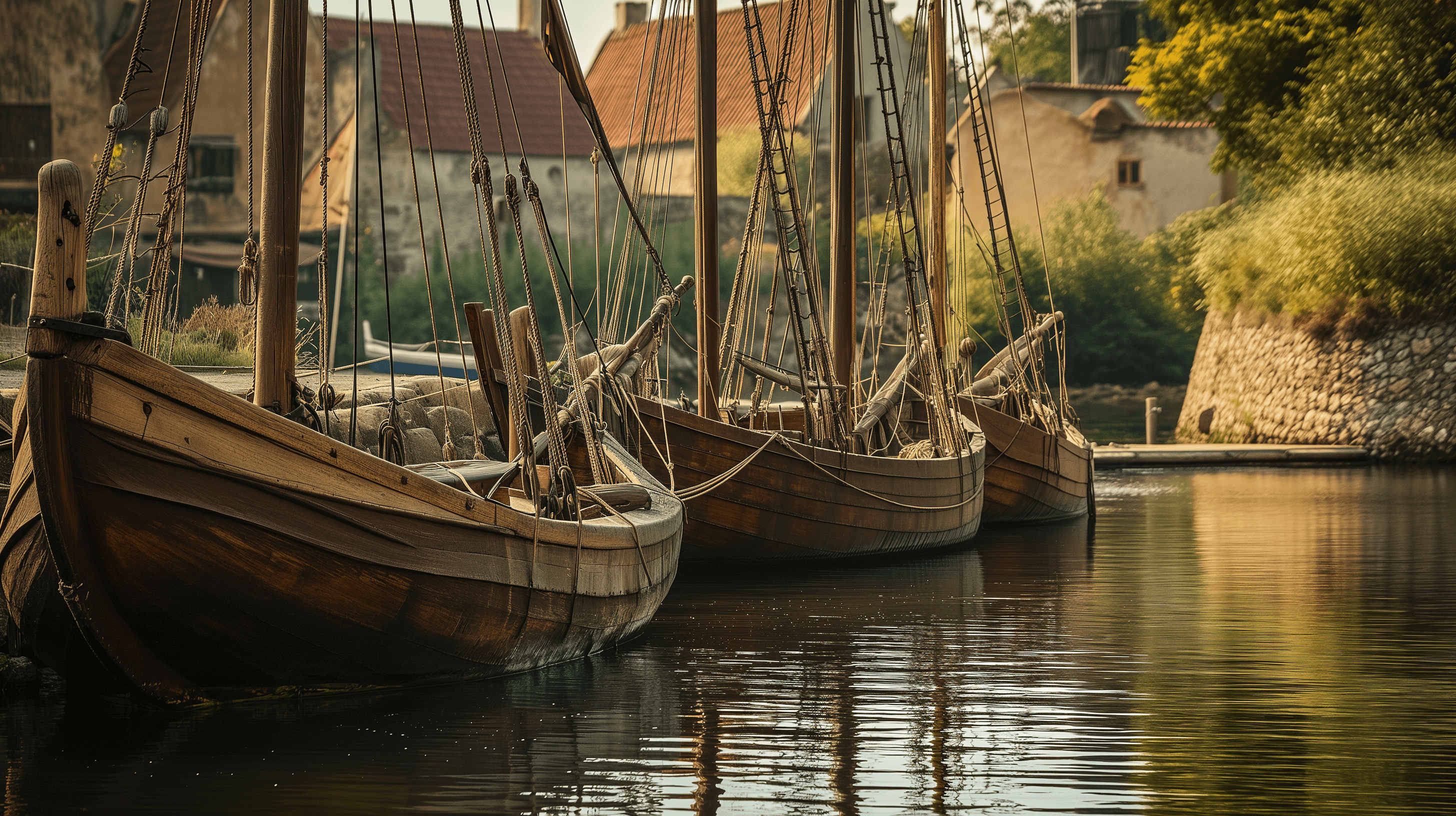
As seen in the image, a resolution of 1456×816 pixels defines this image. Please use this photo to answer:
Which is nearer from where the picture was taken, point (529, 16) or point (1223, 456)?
point (1223, 456)

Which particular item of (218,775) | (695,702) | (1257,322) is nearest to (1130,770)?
(695,702)

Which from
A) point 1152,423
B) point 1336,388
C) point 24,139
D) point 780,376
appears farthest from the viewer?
point 24,139

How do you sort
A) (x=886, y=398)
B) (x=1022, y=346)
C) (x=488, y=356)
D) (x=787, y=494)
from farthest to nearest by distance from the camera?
(x=1022, y=346)
(x=886, y=398)
(x=787, y=494)
(x=488, y=356)

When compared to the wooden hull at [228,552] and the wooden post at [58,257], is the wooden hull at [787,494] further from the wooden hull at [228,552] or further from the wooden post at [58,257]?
the wooden post at [58,257]

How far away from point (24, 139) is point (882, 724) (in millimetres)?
25035

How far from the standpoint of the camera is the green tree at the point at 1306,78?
24.7 meters

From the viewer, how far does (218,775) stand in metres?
5.54

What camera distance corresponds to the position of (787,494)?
11641mm

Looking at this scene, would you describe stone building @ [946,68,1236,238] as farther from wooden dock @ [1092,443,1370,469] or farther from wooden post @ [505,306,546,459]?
wooden post @ [505,306,546,459]

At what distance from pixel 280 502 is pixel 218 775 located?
3.24ft

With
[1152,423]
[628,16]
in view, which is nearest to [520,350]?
[1152,423]

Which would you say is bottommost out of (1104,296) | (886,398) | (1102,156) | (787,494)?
(787,494)

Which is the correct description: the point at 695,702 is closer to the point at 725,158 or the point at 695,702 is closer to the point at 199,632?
the point at 199,632

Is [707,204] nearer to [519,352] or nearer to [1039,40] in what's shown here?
[519,352]
